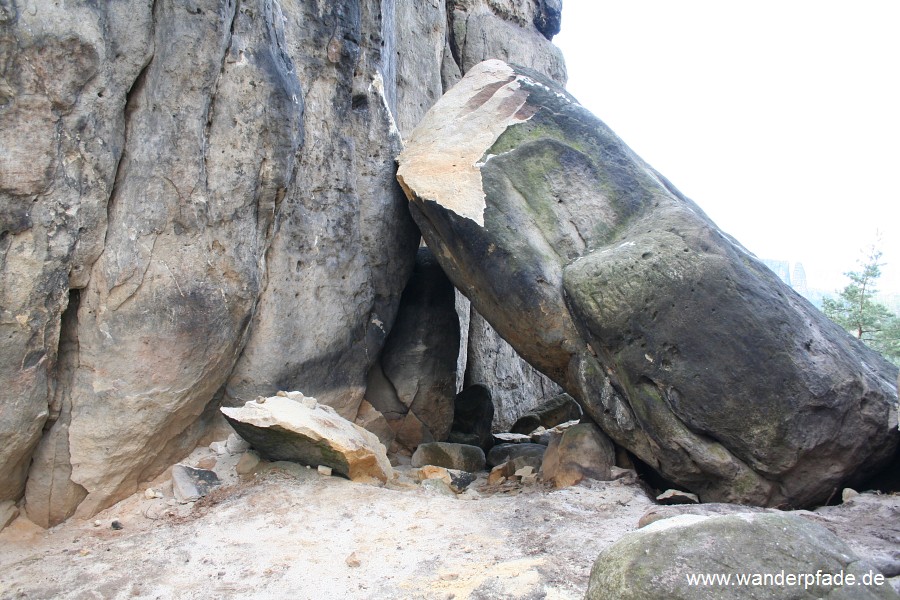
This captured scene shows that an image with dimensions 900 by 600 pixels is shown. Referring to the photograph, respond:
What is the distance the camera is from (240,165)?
5180mm

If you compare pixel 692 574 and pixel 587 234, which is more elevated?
pixel 587 234

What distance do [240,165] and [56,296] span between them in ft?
5.08

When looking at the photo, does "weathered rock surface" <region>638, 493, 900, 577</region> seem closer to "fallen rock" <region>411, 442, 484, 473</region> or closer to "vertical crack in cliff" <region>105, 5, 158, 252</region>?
"fallen rock" <region>411, 442, 484, 473</region>

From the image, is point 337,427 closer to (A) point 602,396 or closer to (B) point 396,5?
(A) point 602,396

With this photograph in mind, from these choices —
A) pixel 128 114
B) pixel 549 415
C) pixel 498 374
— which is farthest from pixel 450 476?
pixel 498 374

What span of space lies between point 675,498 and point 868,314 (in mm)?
11376

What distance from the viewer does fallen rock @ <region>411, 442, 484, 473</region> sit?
6262 mm

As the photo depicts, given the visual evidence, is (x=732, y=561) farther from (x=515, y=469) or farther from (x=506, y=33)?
(x=506, y=33)

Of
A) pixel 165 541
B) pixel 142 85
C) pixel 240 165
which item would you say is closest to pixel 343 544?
pixel 165 541

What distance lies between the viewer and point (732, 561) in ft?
8.09

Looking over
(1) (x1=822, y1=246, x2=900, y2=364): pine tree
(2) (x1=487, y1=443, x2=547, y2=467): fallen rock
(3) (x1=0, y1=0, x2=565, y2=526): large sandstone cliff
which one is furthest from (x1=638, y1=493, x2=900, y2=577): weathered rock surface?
(1) (x1=822, y1=246, x2=900, y2=364): pine tree

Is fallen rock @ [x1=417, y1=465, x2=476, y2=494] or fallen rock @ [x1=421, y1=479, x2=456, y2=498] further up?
fallen rock @ [x1=421, y1=479, x2=456, y2=498]

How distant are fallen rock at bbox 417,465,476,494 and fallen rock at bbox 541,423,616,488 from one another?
2.00 ft

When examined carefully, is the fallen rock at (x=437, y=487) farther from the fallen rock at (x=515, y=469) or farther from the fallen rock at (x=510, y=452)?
the fallen rock at (x=510, y=452)
